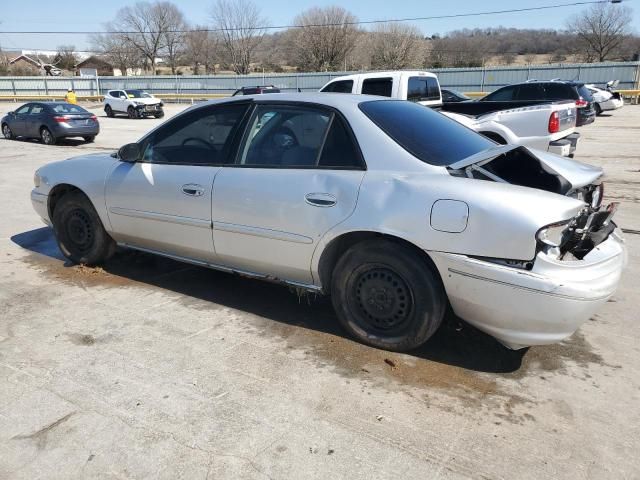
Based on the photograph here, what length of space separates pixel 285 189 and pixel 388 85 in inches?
308

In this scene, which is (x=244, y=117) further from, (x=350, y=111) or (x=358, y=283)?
(x=358, y=283)

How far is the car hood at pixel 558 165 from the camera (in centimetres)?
365

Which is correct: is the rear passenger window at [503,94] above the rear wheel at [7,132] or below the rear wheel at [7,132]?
above

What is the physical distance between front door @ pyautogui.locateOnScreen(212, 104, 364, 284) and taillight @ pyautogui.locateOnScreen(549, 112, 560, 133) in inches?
251

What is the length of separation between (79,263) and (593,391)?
4.52 meters

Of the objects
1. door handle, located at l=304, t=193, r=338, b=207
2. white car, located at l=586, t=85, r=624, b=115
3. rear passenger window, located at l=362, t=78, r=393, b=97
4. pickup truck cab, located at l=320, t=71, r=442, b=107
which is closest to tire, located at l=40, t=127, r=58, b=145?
pickup truck cab, located at l=320, t=71, r=442, b=107

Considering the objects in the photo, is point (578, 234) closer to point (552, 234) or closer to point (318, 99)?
point (552, 234)

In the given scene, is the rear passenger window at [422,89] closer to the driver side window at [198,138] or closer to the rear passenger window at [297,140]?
the driver side window at [198,138]

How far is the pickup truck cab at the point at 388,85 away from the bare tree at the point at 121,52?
3154 inches

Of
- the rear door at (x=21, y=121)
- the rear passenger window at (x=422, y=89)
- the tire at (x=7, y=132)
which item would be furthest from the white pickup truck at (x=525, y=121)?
the tire at (x=7, y=132)

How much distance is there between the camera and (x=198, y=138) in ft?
14.1

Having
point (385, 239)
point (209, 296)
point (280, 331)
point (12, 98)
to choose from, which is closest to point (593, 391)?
point (385, 239)

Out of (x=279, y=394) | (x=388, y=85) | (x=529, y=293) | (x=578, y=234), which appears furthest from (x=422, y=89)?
(x=279, y=394)

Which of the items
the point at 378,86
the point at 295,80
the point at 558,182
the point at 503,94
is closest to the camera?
the point at 558,182
